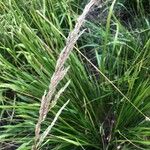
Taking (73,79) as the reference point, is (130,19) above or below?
below

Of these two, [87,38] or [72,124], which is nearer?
[72,124]

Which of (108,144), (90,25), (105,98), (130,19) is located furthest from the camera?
(130,19)

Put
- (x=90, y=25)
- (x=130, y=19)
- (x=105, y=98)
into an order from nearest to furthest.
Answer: (x=105, y=98), (x=90, y=25), (x=130, y=19)

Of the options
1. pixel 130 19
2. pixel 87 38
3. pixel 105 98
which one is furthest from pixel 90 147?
pixel 130 19

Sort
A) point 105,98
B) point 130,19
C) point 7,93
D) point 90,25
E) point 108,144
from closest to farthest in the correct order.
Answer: point 108,144 < point 105,98 < point 7,93 < point 90,25 < point 130,19

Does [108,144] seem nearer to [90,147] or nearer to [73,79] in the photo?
[90,147]

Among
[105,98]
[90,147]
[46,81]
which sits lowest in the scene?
[90,147]

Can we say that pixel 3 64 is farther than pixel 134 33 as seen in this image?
No

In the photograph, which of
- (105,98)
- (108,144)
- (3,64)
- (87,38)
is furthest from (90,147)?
(87,38)

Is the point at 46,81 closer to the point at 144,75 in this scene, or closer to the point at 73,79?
the point at 73,79
